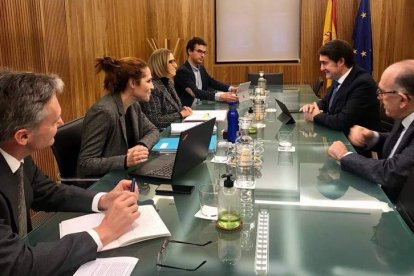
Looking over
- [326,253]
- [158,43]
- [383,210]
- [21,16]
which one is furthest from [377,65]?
[326,253]

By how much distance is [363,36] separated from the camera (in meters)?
6.20

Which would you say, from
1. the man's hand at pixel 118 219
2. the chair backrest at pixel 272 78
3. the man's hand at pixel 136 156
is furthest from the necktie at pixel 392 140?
the chair backrest at pixel 272 78

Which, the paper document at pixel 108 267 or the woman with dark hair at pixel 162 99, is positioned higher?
the woman with dark hair at pixel 162 99

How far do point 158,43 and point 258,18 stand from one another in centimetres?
168

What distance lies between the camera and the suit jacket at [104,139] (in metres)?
2.06

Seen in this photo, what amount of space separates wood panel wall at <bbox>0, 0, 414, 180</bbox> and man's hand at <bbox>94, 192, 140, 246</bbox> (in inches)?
90.7

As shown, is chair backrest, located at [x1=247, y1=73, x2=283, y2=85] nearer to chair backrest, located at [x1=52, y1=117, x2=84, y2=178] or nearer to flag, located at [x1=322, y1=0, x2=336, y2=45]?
flag, located at [x1=322, y1=0, x2=336, y2=45]

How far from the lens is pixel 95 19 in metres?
4.68

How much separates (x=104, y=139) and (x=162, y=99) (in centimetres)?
126

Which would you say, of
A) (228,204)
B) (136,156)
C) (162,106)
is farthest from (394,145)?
(162,106)

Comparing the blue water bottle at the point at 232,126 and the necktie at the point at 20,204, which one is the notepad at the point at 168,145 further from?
the necktie at the point at 20,204

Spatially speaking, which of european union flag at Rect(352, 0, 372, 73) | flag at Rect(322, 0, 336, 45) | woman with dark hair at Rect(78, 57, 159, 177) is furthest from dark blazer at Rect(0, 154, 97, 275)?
european union flag at Rect(352, 0, 372, 73)

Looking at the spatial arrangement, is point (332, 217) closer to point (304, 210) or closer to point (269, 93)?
point (304, 210)

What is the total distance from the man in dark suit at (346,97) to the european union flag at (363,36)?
3330mm
